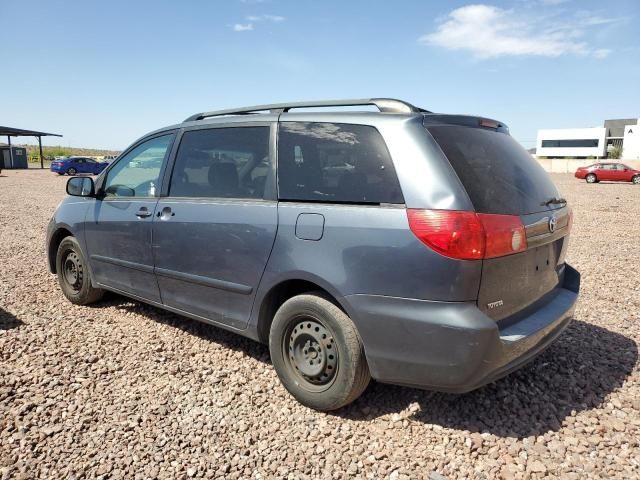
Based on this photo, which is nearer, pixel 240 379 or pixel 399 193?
pixel 399 193

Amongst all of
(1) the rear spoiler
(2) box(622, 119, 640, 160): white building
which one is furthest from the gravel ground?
(2) box(622, 119, 640, 160): white building

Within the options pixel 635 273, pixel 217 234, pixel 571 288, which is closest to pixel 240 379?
pixel 217 234

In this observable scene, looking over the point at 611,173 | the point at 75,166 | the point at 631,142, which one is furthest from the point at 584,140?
the point at 75,166

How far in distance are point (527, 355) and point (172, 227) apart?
261cm

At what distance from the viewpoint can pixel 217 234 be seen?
3.24 m

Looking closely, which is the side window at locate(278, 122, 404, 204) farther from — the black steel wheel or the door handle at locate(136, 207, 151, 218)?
the door handle at locate(136, 207, 151, 218)

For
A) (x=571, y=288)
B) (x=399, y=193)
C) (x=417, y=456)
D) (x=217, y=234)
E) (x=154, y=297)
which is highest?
(x=399, y=193)

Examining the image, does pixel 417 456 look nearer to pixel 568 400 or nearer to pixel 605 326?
pixel 568 400

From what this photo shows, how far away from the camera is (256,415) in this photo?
→ 287 cm

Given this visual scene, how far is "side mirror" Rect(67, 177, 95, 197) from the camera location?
4461 millimetres

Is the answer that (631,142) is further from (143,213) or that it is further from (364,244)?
(364,244)

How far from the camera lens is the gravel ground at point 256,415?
2.40 m

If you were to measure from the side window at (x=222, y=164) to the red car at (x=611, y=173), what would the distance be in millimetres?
34309

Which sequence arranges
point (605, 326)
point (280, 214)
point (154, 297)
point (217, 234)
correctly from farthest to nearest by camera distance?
point (605, 326)
point (154, 297)
point (217, 234)
point (280, 214)
